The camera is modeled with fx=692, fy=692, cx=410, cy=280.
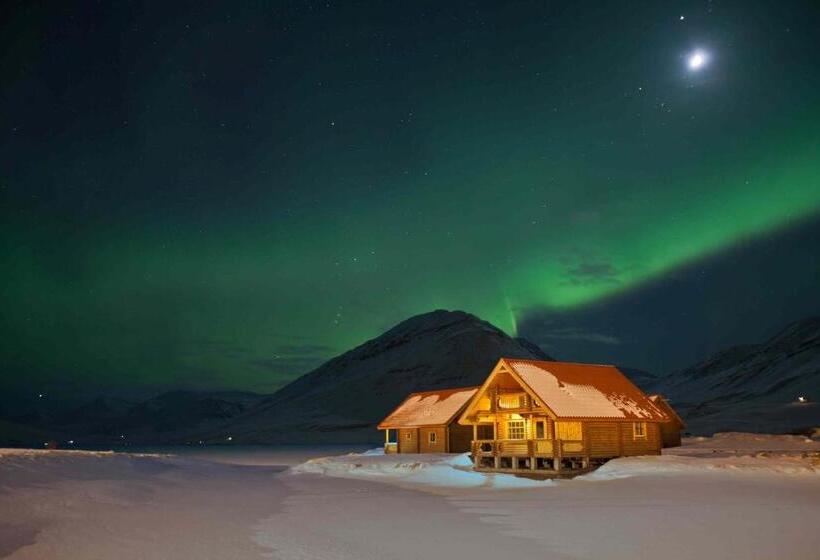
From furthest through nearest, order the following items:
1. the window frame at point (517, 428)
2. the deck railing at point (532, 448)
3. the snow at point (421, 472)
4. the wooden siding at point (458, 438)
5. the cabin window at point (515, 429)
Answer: the wooden siding at point (458, 438)
the cabin window at point (515, 429)
the window frame at point (517, 428)
the deck railing at point (532, 448)
the snow at point (421, 472)

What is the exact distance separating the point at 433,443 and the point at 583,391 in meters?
19.0

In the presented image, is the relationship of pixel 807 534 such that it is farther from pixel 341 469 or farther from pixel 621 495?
pixel 341 469

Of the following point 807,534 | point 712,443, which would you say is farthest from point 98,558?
point 712,443

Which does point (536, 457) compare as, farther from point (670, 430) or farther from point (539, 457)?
point (670, 430)

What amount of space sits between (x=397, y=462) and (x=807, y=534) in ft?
110

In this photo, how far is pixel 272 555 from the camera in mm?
16031

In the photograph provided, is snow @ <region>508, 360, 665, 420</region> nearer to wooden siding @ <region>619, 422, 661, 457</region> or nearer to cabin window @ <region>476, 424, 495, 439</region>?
wooden siding @ <region>619, 422, 661, 457</region>

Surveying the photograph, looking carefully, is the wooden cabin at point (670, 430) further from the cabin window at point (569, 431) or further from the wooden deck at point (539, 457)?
the cabin window at point (569, 431)

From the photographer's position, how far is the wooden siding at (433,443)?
5752cm

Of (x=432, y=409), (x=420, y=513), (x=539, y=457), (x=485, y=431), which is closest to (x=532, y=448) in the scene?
(x=539, y=457)

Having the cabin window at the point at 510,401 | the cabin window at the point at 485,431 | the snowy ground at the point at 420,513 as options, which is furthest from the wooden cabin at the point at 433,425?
the snowy ground at the point at 420,513

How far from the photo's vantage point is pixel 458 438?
57375 mm

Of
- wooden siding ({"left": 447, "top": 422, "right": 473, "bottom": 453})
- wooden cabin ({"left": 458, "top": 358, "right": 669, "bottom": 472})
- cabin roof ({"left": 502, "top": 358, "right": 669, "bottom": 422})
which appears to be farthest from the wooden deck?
wooden siding ({"left": 447, "top": 422, "right": 473, "bottom": 453})

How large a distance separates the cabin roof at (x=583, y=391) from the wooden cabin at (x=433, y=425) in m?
13.9
